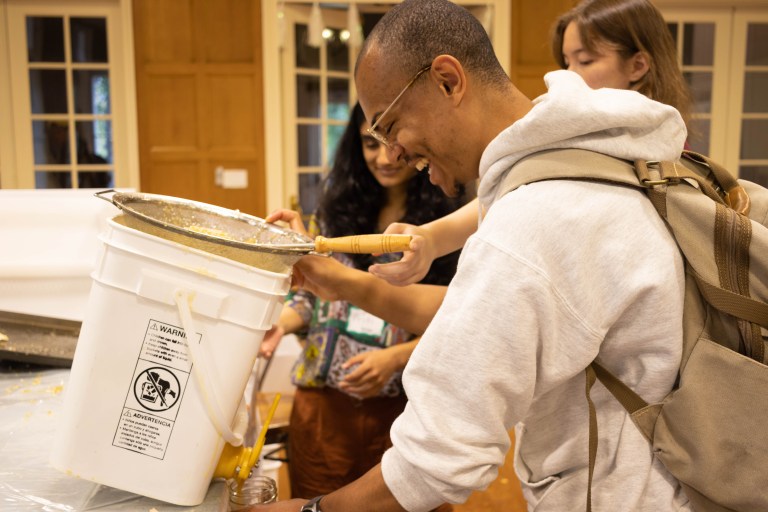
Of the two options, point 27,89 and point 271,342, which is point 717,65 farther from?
point 27,89

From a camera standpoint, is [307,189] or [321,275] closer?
[321,275]

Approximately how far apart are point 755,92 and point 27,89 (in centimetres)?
517

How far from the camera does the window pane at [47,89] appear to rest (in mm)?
4902

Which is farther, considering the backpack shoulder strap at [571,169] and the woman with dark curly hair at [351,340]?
the woman with dark curly hair at [351,340]

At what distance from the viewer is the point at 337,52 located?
4.93 m

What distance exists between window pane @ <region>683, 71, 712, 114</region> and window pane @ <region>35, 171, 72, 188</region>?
4515 millimetres

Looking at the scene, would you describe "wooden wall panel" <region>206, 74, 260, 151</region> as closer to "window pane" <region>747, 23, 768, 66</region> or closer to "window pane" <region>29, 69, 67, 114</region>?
"window pane" <region>29, 69, 67, 114</region>

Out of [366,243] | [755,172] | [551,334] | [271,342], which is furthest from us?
[755,172]

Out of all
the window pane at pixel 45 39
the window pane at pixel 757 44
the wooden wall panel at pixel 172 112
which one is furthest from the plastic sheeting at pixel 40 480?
the window pane at pixel 757 44

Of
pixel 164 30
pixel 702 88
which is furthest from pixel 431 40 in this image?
pixel 702 88

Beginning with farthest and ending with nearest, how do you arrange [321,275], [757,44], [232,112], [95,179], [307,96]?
[757,44]
[95,179]
[307,96]
[232,112]
[321,275]

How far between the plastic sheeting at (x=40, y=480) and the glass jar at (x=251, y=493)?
4.0 inches

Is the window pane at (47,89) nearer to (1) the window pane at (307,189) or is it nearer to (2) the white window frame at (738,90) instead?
(1) the window pane at (307,189)

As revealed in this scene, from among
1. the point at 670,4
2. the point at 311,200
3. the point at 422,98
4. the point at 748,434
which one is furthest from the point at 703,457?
the point at 670,4
